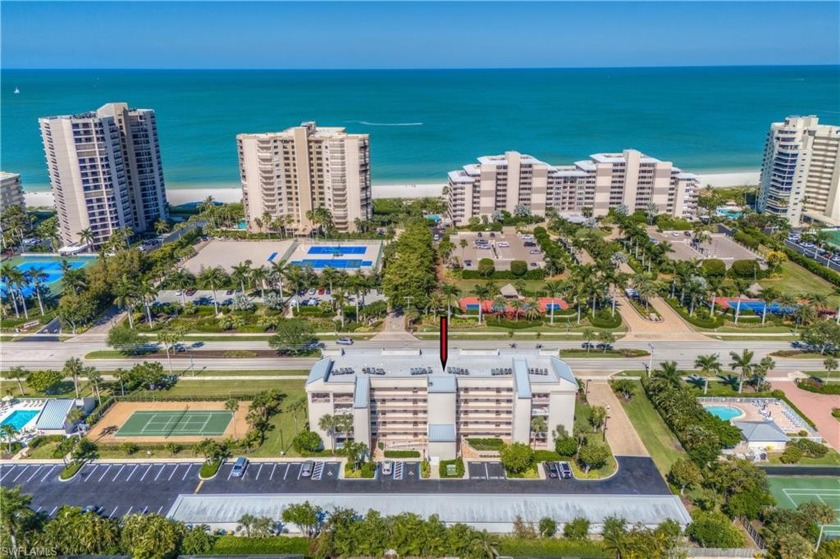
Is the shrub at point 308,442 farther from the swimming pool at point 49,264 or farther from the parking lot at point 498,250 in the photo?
the swimming pool at point 49,264

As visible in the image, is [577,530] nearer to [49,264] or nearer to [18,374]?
[18,374]

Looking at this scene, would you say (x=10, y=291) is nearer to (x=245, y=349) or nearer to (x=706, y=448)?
(x=245, y=349)

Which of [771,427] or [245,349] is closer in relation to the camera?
[771,427]

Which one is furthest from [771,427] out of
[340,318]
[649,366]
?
[340,318]

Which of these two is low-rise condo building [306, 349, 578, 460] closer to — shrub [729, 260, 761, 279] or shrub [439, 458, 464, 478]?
shrub [439, 458, 464, 478]

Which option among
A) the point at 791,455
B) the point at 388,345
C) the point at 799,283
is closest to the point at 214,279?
the point at 388,345

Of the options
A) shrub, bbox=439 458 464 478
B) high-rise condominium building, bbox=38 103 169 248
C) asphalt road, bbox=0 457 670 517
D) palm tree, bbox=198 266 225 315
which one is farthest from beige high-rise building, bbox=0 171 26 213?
shrub, bbox=439 458 464 478
